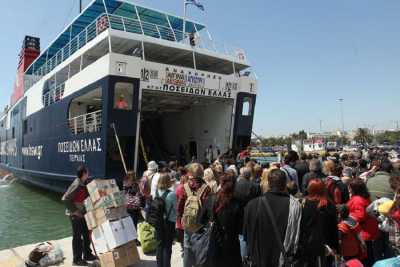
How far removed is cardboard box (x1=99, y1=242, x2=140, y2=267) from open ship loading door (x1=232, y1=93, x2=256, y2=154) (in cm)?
858

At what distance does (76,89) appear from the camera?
39.7ft

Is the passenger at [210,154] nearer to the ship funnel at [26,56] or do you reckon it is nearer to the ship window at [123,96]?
the ship window at [123,96]

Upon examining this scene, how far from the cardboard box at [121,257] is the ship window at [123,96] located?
20.4ft

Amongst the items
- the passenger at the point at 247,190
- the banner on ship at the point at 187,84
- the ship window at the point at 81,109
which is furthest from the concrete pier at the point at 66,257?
the ship window at the point at 81,109

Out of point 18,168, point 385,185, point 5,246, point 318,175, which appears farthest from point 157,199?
point 18,168

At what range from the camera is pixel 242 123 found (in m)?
13.2

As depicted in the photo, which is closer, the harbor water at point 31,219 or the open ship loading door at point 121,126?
the harbor water at point 31,219

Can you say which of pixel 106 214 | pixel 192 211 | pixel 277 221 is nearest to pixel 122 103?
pixel 106 214

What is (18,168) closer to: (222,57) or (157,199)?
(222,57)

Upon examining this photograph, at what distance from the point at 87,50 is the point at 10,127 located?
13.2 metres

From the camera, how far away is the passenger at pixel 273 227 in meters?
2.71

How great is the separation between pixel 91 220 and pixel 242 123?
361 inches

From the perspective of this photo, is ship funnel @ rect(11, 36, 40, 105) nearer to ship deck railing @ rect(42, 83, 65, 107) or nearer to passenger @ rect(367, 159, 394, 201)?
ship deck railing @ rect(42, 83, 65, 107)

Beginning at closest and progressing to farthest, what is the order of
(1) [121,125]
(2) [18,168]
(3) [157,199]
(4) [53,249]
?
(3) [157,199], (4) [53,249], (1) [121,125], (2) [18,168]
